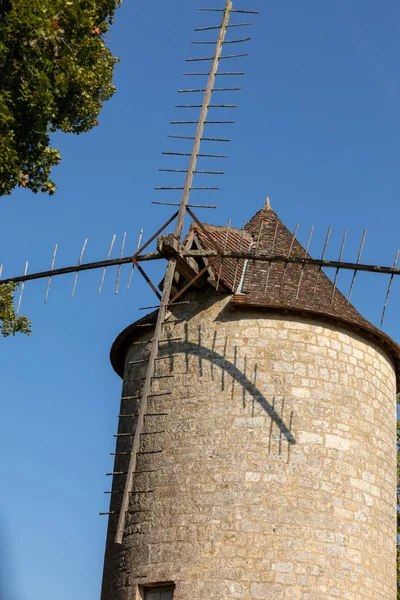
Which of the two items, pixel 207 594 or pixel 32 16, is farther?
pixel 207 594

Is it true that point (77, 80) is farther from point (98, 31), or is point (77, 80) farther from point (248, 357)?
point (248, 357)

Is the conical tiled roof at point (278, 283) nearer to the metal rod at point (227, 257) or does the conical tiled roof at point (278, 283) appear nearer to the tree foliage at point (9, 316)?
the metal rod at point (227, 257)

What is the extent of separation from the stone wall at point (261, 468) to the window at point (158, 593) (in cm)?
20

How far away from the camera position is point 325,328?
14148mm

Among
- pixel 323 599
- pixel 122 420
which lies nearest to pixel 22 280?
pixel 122 420

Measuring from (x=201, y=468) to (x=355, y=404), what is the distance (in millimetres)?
2488

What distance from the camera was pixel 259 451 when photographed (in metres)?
13.2

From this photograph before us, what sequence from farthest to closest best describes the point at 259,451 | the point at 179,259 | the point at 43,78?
the point at 179,259, the point at 259,451, the point at 43,78

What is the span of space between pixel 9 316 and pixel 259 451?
391 cm

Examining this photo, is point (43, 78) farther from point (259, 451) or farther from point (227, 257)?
point (259, 451)

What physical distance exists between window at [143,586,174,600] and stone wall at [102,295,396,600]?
8.0 inches

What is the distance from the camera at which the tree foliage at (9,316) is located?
12.0 metres

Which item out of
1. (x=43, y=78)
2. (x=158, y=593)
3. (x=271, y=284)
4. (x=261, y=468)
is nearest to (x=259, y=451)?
(x=261, y=468)

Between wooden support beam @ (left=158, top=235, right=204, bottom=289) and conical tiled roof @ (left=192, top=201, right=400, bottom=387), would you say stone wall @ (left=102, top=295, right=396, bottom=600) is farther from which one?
wooden support beam @ (left=158, top=235, right=204, bottom=289)
